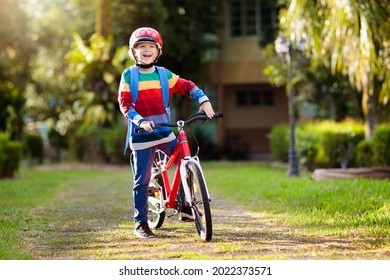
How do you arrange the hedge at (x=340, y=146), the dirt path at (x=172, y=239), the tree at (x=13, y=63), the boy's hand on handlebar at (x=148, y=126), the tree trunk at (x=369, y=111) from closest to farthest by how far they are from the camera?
the dirt path at (x=172, y=239) → the boy's hand on handlebar at (x=148, y=126) → the hedge at (x=340, y=146) → the tree trunk at (x=369, y=111) → the tree at (x=13, y=63)

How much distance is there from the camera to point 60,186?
14.3 m

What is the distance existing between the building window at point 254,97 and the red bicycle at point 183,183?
2048 centimetres

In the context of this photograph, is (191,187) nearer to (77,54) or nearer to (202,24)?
(77,54)

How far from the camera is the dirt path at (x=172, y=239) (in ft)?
19.2

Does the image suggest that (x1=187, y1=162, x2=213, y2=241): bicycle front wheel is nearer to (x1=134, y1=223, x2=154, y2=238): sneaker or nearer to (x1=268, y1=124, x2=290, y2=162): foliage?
(x1=134, y1=223, x2=154, y2=238): sneaker

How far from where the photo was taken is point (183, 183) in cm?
650

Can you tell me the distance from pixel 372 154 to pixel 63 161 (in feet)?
40.2

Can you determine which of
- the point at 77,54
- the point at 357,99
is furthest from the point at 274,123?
the point at 77,54

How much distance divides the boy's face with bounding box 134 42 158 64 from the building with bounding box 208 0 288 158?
59.6ft

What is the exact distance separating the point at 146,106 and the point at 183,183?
0.80 metres

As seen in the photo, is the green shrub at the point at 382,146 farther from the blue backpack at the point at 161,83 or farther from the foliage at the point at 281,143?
the blue backpack at the point at 161,83

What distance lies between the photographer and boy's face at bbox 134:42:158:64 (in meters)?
6.57

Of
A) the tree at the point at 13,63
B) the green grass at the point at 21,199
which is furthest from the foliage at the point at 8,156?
the tree at the point at 13,63

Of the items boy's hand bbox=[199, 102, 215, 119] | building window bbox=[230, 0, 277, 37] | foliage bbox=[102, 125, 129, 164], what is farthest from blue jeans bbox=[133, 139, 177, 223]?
building window bbox=[230, 0, 277, 37]
